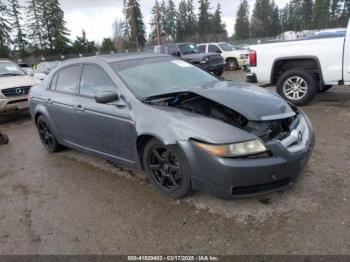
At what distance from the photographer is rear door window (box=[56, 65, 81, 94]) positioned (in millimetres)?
4996

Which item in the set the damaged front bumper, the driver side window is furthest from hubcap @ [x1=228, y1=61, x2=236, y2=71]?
the damaged front bumper

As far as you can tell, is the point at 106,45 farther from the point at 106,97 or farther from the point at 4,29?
the point at 106,97

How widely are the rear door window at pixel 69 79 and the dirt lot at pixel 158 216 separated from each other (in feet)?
3.91

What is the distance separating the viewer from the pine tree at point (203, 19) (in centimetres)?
8169

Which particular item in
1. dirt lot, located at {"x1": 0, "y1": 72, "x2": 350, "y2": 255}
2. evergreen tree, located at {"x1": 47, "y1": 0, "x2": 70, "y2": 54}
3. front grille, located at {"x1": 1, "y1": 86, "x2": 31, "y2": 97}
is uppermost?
evergreen tree, located at {"x1": 47, "y1": 0, "x2": 70, "y2": 54}

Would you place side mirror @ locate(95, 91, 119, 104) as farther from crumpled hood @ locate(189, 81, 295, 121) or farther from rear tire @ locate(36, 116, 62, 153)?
rear tire @ locate(36, 116, 62, 153)

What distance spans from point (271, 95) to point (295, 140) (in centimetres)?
79

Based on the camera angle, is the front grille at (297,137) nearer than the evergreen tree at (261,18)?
Yes

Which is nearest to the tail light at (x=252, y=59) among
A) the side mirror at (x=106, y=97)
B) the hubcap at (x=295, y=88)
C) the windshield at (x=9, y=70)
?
the hubcap at (x=295, y=88)

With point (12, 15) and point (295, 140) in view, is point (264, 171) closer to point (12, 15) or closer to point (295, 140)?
point (295, 140)

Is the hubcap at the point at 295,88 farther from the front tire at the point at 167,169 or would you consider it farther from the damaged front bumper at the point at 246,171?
the front tire at the point at 167,169

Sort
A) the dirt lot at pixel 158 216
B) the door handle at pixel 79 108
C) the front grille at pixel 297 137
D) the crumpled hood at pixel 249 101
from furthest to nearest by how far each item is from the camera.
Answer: the door handle at pixel 79 108 < the crumpled hood at pixel 249 101 < the front grille at pixel 297 137 < the dirt lot at pixel 158 216

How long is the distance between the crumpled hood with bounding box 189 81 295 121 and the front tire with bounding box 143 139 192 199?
28.6 inches

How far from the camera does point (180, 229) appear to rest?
3.26 m
